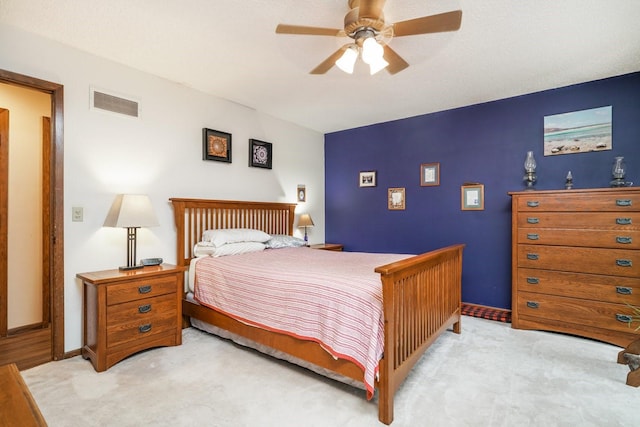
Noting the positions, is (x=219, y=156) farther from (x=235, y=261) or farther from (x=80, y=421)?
(x=80, y=421)

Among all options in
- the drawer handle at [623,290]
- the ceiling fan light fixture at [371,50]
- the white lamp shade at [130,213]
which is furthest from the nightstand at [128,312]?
the drawer handle at [623,290]

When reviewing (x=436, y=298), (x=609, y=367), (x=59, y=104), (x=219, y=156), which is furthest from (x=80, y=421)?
(x=609, y=367)

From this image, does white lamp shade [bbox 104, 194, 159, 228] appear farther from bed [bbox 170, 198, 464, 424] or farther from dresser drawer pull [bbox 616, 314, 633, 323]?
dresser drawer pull [bbox 616, 314, 633, 323]

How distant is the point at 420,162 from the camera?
14.3ft

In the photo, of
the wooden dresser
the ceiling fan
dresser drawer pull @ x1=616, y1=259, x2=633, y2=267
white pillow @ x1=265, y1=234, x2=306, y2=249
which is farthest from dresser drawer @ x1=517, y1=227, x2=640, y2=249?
white pillow @ x1=265, y1=234, x2=306, y2=249

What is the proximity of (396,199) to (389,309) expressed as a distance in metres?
3.01

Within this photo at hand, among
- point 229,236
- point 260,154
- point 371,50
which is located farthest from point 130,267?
point 371,50

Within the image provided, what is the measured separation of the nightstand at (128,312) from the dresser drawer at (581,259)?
3.30 metres

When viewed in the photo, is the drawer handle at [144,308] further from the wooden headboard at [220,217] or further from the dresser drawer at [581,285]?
the dresser drawer at [581,285]

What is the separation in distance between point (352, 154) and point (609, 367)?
376 cm

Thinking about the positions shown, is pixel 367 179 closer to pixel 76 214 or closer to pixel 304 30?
pixel 304 30

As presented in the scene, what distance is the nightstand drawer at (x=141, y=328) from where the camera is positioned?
2.39m

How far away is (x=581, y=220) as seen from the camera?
289 cm

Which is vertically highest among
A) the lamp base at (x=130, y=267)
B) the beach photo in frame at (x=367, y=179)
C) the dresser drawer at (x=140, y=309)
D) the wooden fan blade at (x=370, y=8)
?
the wooden fan blade at (x=370, y=8)
